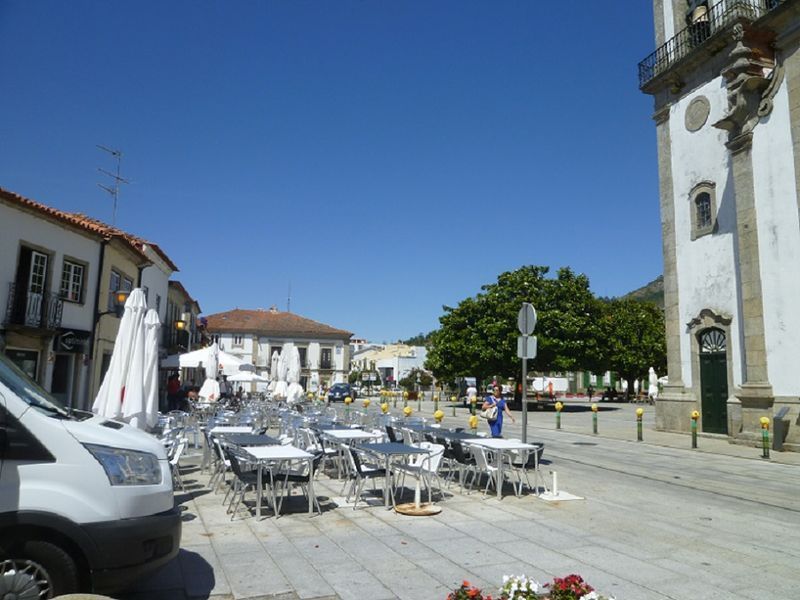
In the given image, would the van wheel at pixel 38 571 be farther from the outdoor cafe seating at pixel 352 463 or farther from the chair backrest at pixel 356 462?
the chair backrest at pixel 356 462

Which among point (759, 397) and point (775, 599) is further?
point (759, 397)

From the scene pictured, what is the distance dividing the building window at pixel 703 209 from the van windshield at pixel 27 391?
1890cm

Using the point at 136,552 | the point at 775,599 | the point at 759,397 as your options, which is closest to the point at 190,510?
the point at 136,552

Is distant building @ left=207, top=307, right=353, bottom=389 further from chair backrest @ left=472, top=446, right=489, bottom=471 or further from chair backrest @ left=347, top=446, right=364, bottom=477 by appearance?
chair backrest @ left=347, top=446, right=364, bottom=477

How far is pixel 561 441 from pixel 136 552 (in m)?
14.9

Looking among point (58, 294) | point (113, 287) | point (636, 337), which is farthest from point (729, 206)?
point (636, 337)

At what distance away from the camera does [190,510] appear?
7445mm

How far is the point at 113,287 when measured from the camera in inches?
843

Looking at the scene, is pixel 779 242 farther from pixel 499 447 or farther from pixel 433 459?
pixel 433 459

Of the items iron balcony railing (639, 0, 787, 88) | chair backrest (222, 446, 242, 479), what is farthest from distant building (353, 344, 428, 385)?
chair backrest (222, 446, 242, 479)

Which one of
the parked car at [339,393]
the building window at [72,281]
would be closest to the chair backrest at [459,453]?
the building window at [72,281]

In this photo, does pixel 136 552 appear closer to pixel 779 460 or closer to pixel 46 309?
pixel 779 460

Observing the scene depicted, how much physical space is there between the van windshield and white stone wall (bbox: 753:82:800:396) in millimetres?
16716

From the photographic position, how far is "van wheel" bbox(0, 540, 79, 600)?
137 inches
